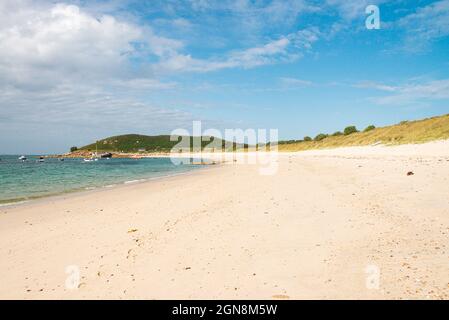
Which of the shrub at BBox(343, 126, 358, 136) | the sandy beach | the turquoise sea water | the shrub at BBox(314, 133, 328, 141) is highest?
the shrub at BBox(343, 126, 358, 136)

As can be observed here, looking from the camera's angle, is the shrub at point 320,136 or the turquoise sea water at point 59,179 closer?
the turquoise sea water at point 59,179

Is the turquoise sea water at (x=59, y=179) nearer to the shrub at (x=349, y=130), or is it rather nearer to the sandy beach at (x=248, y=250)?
the sandy beach at (x=248, y=250)

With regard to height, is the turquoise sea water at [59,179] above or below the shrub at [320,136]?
below

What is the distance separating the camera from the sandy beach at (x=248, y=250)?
4.82 m

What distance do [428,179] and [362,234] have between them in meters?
7.43

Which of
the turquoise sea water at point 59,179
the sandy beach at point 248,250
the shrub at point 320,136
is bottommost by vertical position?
the turquoise sea water at point 59,179

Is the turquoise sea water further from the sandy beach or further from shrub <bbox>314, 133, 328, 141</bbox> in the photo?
shrub <bbox>314, 133, 328, 141</bbox>

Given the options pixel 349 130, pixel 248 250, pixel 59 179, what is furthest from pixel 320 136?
pixel 248 250

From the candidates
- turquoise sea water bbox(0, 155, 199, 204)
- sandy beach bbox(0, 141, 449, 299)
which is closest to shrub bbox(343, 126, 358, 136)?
turquoise sea water bbox(0, 155, 199, 204)

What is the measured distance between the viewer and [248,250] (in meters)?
6.50

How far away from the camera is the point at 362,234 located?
6977 mm

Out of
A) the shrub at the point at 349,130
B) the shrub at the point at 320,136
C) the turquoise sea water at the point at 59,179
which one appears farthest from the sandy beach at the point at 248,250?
the shrub at the point at 320,136

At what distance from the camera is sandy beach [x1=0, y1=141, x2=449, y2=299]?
4816mm

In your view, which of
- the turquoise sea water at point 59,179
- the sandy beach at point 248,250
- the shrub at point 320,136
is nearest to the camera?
the sandy beach at point 248,250
